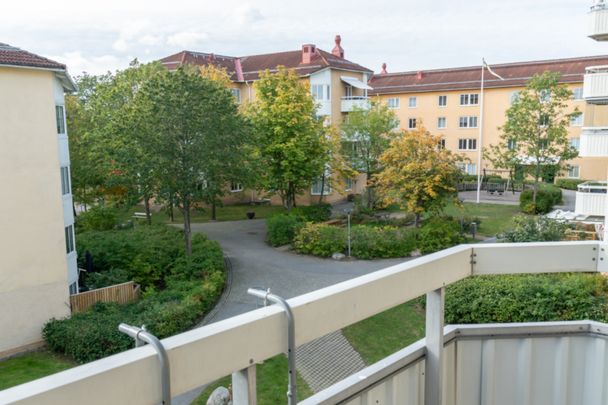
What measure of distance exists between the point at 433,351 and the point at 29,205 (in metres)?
17.8

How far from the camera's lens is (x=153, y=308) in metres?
18.4

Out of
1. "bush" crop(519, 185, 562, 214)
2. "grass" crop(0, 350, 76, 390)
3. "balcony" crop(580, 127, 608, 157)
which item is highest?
"balcony" crop(580, 127, 608, 157)

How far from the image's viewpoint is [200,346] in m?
1.99

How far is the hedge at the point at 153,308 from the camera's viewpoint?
651 inches

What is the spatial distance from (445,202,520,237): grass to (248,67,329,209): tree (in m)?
8.72

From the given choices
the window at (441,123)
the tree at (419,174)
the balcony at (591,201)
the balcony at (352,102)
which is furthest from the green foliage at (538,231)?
the window at (441,123)

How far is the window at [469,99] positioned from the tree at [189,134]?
105ft

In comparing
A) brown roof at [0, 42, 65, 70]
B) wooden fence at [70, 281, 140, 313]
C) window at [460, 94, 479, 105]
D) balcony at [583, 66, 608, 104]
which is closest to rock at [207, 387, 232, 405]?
wooden fence at [70, 281, 140, 313]

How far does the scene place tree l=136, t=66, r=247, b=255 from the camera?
22.8 m

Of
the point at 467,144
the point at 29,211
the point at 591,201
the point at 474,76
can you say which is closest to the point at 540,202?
the point at 591,201

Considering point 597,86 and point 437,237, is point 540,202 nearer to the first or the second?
point 437,237

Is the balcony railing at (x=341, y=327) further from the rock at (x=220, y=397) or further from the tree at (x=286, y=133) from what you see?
the tree at (x=286, y=133)

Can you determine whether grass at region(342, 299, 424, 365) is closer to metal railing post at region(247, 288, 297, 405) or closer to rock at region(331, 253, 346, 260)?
rock at region(331, 253, 346, 260)

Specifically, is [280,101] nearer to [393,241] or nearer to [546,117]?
[393,241]
